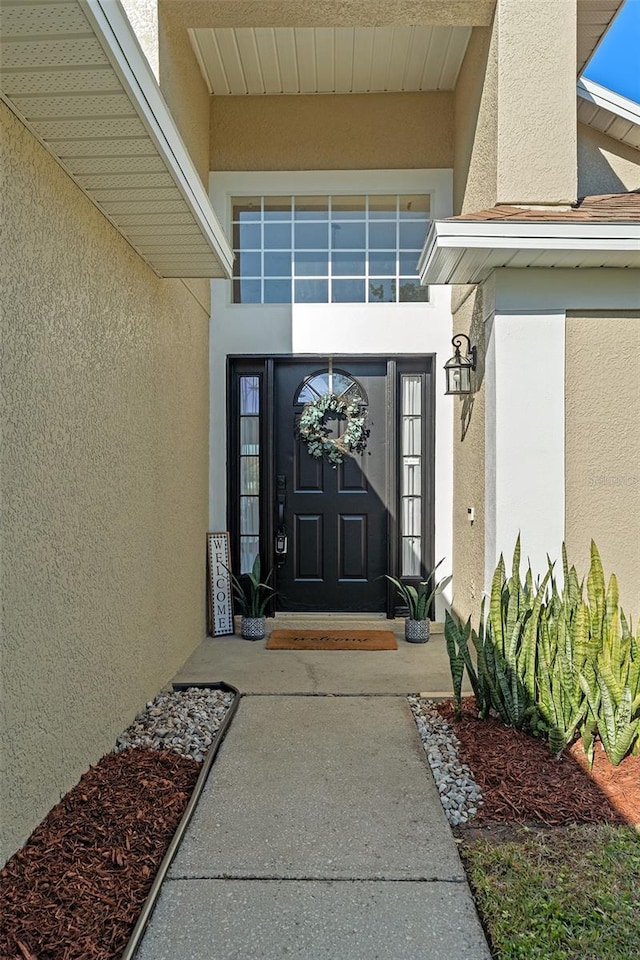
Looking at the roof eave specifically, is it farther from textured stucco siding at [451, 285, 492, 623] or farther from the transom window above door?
the transom window above door

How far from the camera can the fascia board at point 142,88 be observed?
2.04 meters

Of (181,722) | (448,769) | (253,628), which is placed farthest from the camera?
(253,628)

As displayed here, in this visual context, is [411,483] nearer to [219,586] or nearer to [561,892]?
[219,586]

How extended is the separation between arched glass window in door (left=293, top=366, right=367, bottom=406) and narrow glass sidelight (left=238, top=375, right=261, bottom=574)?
1.44 ft

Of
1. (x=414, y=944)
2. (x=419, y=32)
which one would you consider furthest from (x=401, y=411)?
(x=414, y=944)

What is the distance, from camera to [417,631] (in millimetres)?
5559

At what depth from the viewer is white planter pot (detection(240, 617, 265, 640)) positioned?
569 cm

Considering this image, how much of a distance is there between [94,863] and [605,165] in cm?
574

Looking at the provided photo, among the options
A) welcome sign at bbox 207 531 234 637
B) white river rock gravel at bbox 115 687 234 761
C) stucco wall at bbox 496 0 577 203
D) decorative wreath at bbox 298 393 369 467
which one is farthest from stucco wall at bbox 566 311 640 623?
welcome sign at bbox 207 531 234 637

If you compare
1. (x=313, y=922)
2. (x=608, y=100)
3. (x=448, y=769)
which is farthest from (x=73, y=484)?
(x=608, y=100)

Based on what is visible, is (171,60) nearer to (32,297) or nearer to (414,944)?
(32,297)

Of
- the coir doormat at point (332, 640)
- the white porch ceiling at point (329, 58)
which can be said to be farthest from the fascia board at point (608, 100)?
the coir doormat at point (332, 640)

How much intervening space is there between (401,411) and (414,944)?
451 centimetres

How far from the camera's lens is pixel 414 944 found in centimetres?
212
